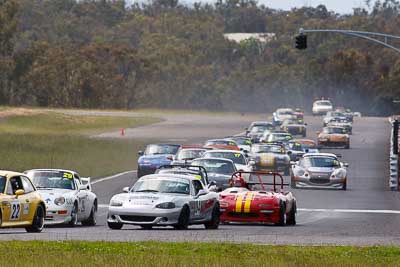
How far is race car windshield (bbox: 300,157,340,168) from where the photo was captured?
4728 centimetres

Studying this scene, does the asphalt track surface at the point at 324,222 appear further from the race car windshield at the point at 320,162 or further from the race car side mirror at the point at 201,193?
the race car windshield at the point at 320,162

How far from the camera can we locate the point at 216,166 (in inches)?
1633

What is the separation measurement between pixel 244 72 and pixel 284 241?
150m

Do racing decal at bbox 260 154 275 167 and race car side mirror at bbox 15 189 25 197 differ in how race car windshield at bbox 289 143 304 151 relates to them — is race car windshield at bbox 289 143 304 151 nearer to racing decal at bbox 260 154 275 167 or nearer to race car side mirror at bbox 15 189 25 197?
racing decal at bbox 260 154 275 167

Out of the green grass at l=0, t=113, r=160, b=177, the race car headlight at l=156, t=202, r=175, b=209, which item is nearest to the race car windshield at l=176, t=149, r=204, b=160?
the green grass at l=0, t=113, r=160, b=177

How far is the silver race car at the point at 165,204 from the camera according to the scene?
25.0m

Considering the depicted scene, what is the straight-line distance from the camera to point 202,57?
587 ft

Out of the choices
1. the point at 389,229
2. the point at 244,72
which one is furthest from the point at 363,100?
the point at 389,229

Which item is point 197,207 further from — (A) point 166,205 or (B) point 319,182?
(B) point 319,182

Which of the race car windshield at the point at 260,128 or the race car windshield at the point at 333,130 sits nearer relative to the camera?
the race car windshield at the point at 333,130

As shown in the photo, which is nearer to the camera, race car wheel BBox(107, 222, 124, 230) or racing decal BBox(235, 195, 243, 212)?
race car wheel BBox(107, 222, 124, 230)

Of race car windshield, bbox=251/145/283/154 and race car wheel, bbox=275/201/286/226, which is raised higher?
race car wheel, bbox=275/201/286/226

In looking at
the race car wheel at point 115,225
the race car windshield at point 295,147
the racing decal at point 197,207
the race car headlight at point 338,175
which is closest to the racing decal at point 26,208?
the race car wheel at point 115,225

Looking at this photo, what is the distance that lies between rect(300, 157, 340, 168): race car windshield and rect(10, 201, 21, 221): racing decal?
82.0ft
